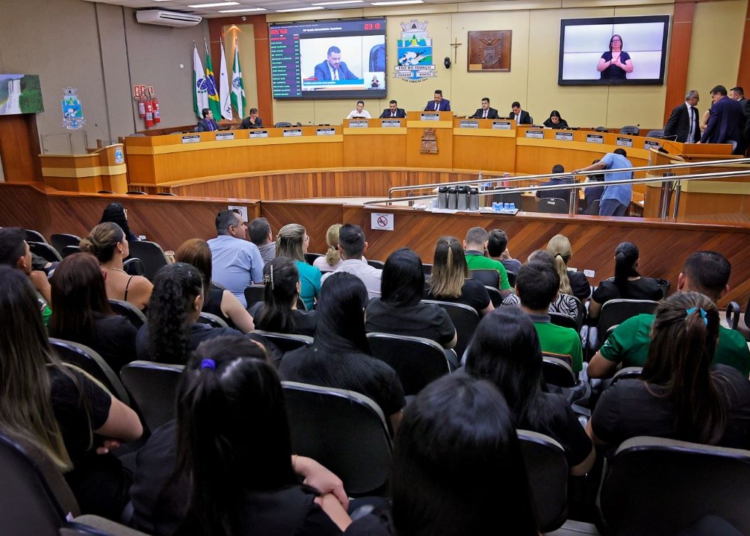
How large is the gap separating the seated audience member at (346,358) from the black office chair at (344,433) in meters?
0.18

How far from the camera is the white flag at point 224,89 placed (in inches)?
534

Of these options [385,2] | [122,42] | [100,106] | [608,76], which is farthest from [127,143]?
[608,76]

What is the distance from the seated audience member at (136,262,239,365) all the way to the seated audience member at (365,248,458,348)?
→ 2.54 feet

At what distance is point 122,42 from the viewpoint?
38.1 feet

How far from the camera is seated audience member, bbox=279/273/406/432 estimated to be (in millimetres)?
1928

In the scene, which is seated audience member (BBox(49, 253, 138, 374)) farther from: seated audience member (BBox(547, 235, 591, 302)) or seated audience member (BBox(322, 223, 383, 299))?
seated audience member (BBox(547, 235, 591, 302))

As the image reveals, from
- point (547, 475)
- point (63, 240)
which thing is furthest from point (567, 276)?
point (63, 240)

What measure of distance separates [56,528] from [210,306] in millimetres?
1641

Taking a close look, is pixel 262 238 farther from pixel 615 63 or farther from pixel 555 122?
pixel 615 63

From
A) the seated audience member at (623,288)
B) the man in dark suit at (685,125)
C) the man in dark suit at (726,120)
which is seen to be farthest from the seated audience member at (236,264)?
the man in dark suit at (685,125)

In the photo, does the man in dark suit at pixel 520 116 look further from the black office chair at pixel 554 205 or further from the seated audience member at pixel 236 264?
the seated audience member at pixel 236 264

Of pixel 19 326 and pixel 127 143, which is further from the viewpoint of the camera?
pixel 127 143

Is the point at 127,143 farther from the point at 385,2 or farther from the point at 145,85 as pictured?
the point at 385,2

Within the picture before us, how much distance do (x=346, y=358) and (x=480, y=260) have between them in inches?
80.0
